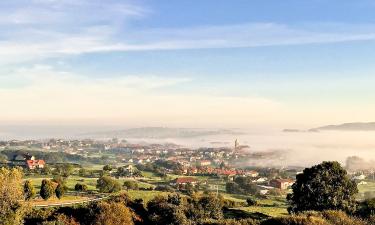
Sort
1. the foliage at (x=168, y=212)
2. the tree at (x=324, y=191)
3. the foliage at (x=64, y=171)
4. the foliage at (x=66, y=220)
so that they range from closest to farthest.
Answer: the foliage at (x=66, y=220) < the foliage at (x=168, y=212) < the tree at (x=324, y=191) < the foliage at (x=64, y=171)

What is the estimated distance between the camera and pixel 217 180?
17150 cm

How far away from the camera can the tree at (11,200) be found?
58594 mm

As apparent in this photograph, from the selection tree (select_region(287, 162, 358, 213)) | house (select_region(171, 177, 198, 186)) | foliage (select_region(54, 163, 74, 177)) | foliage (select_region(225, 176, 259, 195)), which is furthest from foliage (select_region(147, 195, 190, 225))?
foliage (select_region(54, 163, 74, 177))

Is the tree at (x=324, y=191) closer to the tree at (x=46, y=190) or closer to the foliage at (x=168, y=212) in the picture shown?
the foliage at (x=168, y=212)

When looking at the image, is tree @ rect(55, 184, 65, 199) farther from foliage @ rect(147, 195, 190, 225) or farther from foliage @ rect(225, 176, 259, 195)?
foliage @ rect(225, 176, 259, 195)

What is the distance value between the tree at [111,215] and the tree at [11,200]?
10953mm

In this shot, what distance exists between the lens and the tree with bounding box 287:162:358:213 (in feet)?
225

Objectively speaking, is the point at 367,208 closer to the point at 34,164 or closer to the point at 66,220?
the point at 66,220

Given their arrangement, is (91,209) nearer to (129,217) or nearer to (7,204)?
(129,217)

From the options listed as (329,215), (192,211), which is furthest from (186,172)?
(329,215)

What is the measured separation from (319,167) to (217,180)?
101555mm

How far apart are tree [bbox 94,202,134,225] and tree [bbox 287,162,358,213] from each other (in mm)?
27283

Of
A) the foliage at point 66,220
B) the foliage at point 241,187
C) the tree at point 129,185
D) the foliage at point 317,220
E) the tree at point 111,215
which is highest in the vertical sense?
the foliage at point 317,220

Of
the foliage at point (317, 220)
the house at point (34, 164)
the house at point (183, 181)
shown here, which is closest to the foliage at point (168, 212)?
the foliage at point (317, 220)
